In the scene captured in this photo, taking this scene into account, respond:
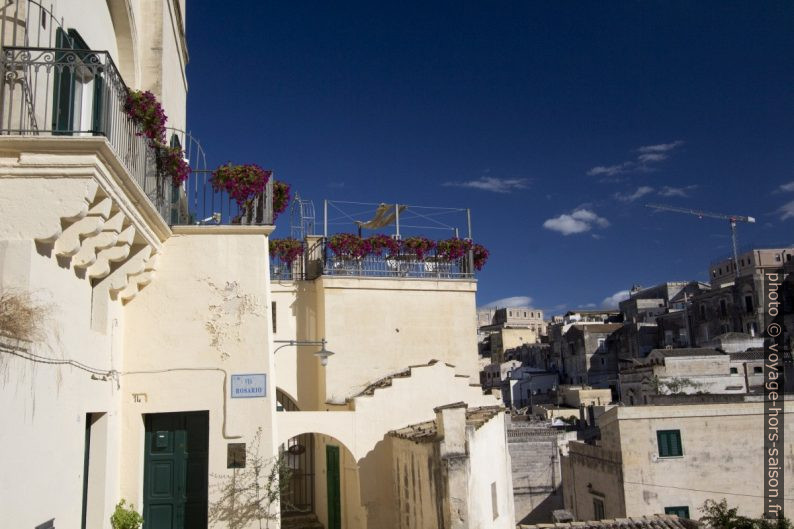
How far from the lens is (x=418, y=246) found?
15.5 metres

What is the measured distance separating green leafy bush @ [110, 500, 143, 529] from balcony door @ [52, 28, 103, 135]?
4625mm

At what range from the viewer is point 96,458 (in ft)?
26.3

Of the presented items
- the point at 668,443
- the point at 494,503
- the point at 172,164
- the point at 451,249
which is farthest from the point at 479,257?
the point at 668,443

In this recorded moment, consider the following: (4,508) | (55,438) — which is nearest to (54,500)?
(55,438)

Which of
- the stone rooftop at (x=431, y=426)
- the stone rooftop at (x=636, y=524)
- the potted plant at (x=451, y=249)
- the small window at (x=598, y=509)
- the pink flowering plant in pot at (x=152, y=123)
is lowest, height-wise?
the small window at (x=598, y=509)

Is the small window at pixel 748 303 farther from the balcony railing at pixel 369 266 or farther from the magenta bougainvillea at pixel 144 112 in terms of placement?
the magenta bougainvillea at pixel 144 112

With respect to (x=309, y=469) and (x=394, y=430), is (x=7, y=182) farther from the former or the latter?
(x=309, y=469)

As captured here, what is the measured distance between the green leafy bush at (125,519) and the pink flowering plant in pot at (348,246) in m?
7.75

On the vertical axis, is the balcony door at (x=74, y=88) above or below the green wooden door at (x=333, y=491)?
above

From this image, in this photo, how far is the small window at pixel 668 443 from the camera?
22.0 meters

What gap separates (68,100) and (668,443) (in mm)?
20918

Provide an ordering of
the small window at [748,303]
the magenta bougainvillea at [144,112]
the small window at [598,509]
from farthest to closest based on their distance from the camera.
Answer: the small window at [748,303] < the small window at [598,509] < the magenta bougainvillea at [144,112]

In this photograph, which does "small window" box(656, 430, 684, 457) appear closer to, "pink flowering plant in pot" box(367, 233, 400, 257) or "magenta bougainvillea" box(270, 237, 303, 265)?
"pink flowering plant in pot" box(367, 233, 400, 257)

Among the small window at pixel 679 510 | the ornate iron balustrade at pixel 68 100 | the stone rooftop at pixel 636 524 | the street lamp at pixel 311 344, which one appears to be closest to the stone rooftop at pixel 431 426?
the street lamp at pixel 311 344
